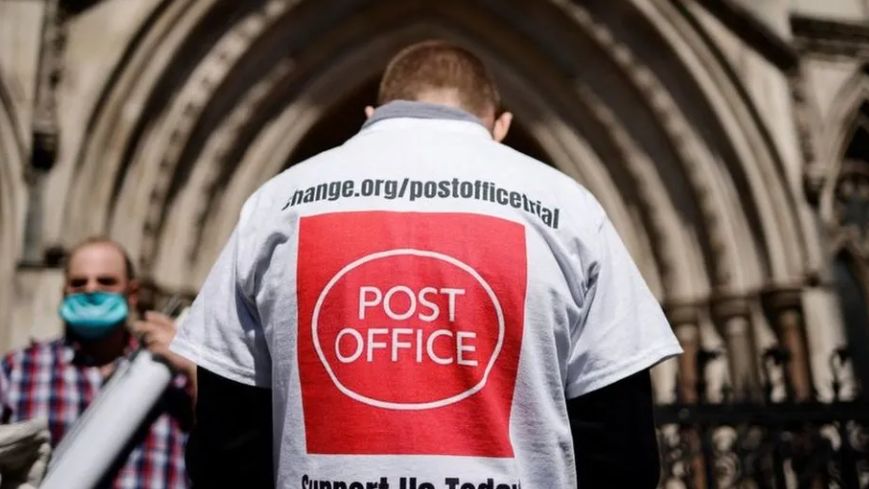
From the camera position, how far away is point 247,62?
20.8 ft

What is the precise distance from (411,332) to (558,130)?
20.5 ft

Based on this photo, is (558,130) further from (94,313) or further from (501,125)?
(501,125)

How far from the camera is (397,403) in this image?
1.06 metres

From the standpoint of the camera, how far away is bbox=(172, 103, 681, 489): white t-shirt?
1.06 meters

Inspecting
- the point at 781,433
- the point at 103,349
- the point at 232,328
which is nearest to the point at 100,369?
the point at 103,349

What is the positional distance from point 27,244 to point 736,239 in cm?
523

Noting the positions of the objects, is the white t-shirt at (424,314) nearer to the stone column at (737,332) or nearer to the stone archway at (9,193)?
the stone archway at (9,193)

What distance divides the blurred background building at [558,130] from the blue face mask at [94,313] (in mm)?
2716

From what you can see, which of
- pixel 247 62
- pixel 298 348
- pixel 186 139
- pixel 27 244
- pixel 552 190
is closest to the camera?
pixel 298 348

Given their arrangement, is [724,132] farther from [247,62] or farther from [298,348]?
[298,348]

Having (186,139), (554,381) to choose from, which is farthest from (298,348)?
(186,139)

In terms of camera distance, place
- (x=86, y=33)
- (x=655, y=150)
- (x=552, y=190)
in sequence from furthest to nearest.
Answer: (x=655, y=150) → (x=86, y=33) → (x=552, y=190)

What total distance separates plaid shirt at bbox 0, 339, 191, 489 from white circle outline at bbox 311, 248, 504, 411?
1.15m

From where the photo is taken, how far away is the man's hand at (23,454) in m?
1.62
